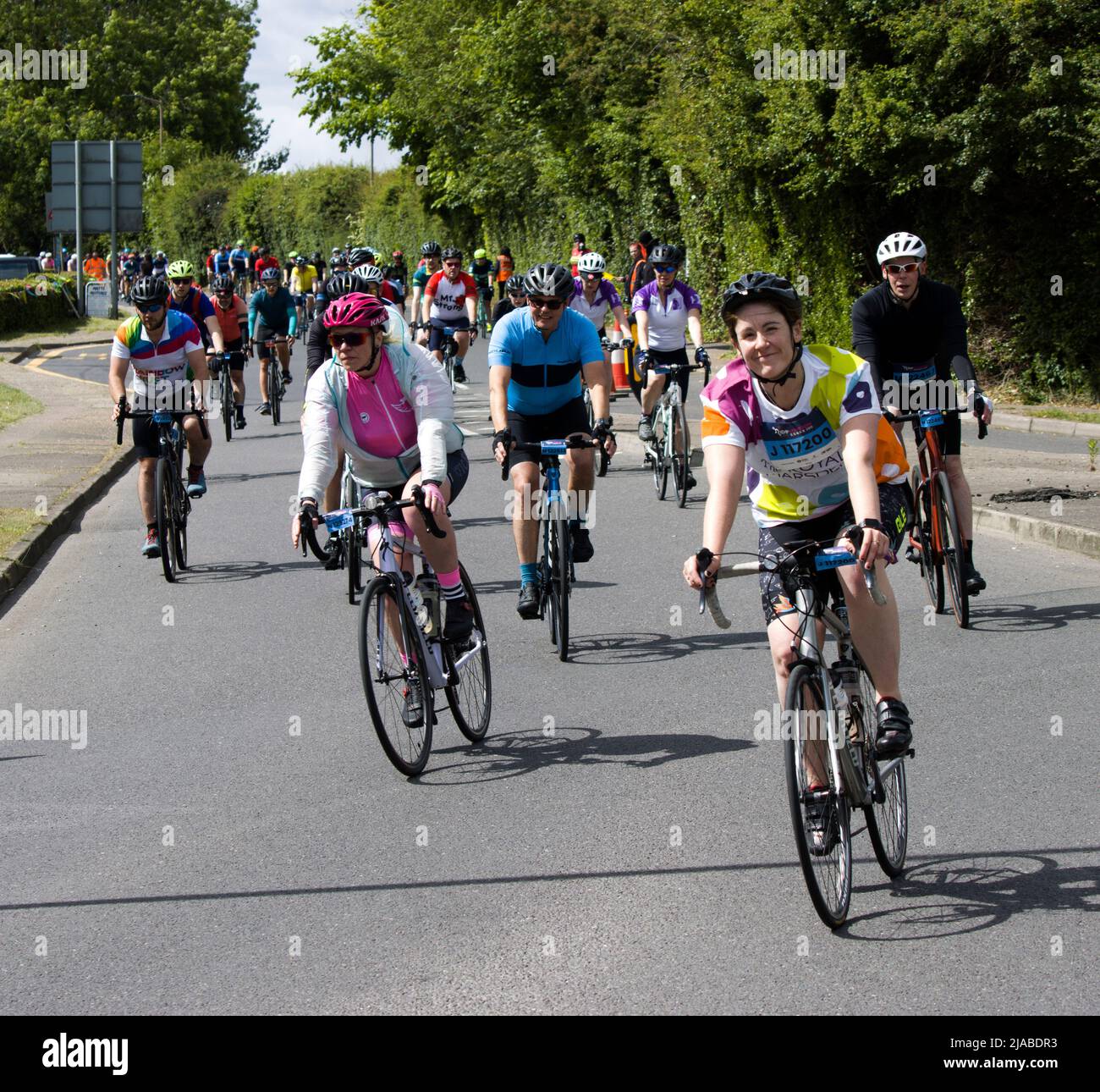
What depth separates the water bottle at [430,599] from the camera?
6.77 m

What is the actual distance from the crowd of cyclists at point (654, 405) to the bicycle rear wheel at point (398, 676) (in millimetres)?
255

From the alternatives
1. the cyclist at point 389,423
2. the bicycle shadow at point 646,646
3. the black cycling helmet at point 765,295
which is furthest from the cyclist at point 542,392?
the black cycling helmet at point 765,295

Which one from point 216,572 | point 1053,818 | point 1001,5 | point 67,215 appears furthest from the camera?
point 67,215

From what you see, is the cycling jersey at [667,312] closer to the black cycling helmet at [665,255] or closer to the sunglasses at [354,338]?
the black cycling helmet at [665,255]

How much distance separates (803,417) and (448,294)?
13863 millimetres

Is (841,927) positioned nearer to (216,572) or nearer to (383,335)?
(383,335)

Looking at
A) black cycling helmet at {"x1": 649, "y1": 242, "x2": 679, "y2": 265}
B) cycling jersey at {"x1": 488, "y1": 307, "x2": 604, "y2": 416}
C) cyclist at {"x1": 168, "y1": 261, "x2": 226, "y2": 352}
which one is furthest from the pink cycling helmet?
cyclist at {"x1": 168, "y1": 261, "x2": 226, "y2": 352}

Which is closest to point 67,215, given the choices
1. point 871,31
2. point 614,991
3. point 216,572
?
point 871,31

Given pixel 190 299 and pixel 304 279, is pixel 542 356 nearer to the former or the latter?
pixel 190 299

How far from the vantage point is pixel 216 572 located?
37.8ft

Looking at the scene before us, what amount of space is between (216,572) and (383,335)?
5.14m

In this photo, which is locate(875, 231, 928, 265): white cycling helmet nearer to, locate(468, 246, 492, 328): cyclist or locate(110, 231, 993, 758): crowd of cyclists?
locate(110, 231, 993, 758): crowd of cyclists

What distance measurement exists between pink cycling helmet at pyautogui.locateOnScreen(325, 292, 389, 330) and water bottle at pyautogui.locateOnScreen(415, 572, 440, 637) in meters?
1.07

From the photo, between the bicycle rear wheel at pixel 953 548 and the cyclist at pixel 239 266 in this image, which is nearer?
the bicycle rear wheel at pixel 953 548
